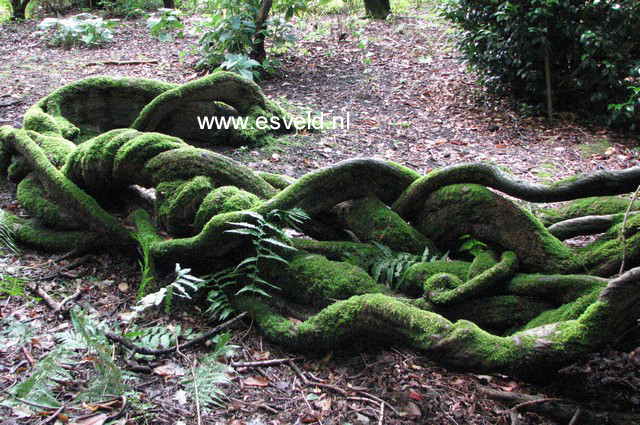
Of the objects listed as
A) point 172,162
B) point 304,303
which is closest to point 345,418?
point 304,303

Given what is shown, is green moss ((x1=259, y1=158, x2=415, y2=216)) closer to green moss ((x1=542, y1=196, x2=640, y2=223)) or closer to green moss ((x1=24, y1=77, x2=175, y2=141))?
green moss ((x1=542, y1=196, x2=640, y2=223))

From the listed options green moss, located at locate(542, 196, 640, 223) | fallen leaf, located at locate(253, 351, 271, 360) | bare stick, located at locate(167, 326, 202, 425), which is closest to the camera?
bare stick, located at locate(167, 326, 202, 425)

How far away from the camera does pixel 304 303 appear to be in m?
3.11

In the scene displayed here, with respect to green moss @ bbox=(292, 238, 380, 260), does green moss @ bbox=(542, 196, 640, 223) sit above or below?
above

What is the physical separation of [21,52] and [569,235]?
9.91 meters

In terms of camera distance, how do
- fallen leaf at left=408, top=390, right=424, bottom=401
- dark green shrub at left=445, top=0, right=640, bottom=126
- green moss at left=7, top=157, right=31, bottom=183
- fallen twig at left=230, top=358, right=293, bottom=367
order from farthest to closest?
dark green shrub at left=445, top=0, right=640, bottom=126 → green moss at left=7, top=157, right=31, bottom=183 → fallen twig at left=230, top=358, right=293, bottom=367 → fallen leaf at left=408, top=390, right=424, bottom=401

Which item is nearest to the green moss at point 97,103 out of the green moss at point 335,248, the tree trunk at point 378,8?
the green moss at point 335,248

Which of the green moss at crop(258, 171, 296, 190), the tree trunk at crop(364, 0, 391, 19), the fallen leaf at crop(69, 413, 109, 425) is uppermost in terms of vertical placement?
the tree trunk at crop(364, 0, 391, 19)

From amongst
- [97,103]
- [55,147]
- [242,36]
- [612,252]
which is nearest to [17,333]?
[55,147]

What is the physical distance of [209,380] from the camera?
2.45 m

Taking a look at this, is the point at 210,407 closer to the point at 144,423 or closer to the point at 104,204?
the point at 144,423

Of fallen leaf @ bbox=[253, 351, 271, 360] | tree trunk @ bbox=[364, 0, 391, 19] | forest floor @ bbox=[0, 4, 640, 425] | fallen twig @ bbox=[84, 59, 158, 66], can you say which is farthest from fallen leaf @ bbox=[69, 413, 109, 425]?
tree trunk @ bbox=[364, 0, 391, 19]

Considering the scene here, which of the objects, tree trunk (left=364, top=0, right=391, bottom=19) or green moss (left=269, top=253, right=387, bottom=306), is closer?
green moss (left=269, top=253, right=387, bottom=306)

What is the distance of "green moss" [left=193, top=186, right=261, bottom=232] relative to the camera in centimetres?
329
